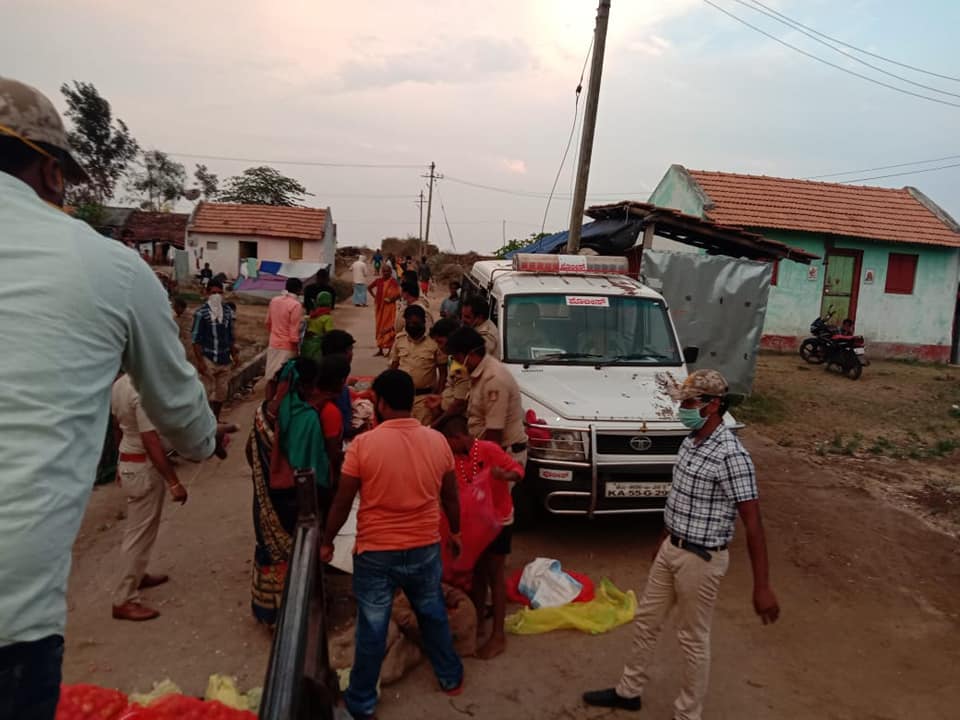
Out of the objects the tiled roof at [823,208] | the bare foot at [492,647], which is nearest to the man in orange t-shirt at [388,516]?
→ the bare foot at [492,647]

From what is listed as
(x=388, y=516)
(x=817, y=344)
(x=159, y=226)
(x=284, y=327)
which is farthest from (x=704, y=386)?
(x=159, y=226)

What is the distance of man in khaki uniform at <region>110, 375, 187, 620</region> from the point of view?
4.25 meters

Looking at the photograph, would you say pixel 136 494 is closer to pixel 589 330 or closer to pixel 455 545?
pixel 455 545

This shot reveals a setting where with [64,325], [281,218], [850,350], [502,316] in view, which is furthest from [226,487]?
[281,218]

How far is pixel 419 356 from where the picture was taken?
6.54 metres

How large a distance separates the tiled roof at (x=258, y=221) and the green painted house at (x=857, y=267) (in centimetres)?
2120

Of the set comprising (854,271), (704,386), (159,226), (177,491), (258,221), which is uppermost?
(258,221)

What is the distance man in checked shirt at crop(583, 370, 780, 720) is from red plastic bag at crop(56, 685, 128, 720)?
2422 mm

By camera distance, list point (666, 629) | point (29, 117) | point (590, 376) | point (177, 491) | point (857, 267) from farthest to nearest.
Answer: point (857, 267), point (590, 376), point (666, 629), point (177, 491), point (29, 117)

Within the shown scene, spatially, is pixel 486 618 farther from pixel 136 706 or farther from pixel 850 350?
pixel 850 350

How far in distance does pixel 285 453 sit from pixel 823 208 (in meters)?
18.4

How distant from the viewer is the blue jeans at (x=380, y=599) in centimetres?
325

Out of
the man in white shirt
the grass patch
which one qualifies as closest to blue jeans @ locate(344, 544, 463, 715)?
the grass patch

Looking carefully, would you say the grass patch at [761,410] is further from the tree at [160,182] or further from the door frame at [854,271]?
the tree at [160,182]
